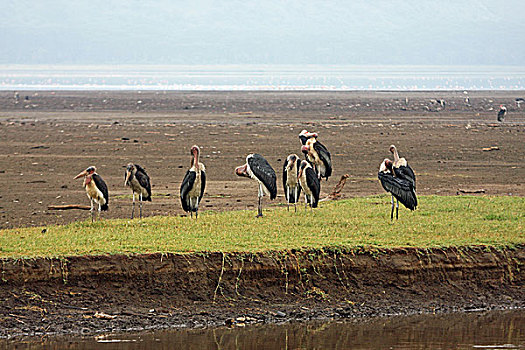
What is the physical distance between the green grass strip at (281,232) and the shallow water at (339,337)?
1212 millimetres

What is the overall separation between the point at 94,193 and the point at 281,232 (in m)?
3.01

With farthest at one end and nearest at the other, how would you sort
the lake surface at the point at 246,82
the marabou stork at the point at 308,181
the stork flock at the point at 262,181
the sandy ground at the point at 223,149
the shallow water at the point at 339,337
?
the lake surface at the point at 246,82 → the sandy ground at the point at 223,149 → the marabou stork at the point at 308,181 → the stork flock at the point at 262,181 → the shallow water at the point at 339,337

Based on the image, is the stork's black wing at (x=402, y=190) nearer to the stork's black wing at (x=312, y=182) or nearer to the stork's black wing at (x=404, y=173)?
the stork's black wing at (x=404, y=173)

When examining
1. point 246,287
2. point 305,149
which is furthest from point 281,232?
point 305,149

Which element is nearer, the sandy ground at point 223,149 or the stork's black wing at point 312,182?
the stork's black wing at point 312,182

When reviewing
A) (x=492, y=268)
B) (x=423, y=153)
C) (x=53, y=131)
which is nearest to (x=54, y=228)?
(x=492, y=268)

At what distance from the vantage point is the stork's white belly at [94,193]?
518 inches

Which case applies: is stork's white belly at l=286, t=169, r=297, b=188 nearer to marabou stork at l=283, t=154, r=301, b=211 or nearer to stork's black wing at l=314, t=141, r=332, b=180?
marabou stork at l=283, t=154, r=301, b=211

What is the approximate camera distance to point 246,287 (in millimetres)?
11000

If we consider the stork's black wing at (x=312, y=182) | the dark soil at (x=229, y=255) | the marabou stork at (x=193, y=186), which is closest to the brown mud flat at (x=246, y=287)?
the dark soil at (x=229, y=255)

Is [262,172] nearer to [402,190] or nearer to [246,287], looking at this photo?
[402,190]

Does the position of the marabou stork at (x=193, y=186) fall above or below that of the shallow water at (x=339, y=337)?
above

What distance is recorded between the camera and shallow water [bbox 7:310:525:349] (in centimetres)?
991

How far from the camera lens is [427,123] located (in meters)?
42.8
